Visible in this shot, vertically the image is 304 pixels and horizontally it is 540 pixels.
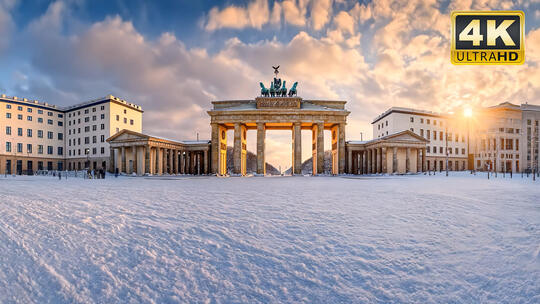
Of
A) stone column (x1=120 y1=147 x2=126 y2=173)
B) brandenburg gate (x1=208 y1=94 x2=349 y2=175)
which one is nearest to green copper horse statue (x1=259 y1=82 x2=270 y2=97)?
brandenburg gate (x1=208 y1=94 x2=349 y2=175)

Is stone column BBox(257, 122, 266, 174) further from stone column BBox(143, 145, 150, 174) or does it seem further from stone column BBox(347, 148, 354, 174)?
stone column BBox(143, 145, 150, 174)

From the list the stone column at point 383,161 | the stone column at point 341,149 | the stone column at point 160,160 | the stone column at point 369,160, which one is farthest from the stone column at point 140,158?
the stone column at point 383,161

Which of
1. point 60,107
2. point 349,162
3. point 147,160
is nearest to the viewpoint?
point 147,160

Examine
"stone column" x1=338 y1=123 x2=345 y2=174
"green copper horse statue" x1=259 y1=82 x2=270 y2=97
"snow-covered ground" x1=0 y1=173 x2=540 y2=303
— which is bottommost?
"snow-covered ground" x1=0 y1=173 x2=540 y2=303

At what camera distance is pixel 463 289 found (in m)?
3.83

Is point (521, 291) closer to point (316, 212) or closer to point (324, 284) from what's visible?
point (324, 284)

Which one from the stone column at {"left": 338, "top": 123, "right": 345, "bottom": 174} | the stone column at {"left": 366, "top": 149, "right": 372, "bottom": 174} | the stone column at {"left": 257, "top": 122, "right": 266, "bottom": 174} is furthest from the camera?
the stone column at {"left": 366, "top": 149, "right": 372, "bottom": 174}

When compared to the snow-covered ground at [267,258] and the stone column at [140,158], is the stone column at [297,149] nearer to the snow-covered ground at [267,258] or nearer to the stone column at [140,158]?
the stone column at [140,158]

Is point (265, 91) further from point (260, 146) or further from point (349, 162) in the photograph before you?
point (349, 162)

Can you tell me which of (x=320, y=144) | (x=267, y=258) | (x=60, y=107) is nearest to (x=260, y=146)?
(x=320, y=144)

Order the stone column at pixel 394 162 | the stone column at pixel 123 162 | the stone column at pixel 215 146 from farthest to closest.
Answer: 1. the stone column at pixel 123 162
2. the stone column at pixel 215 146
3. the stone column at pixel 394 162

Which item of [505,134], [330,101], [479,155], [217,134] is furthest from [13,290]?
[505,134]

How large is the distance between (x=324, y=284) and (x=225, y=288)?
163 centimetres

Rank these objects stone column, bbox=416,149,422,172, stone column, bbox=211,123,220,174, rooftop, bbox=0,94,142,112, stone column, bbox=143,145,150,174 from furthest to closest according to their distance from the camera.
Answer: rooftop, bbox=0,94,142,112, stone column, bbox=416,149,422,172, stone column, bbox=211,123,220,174, stone column, bbox=143,145,150,174
